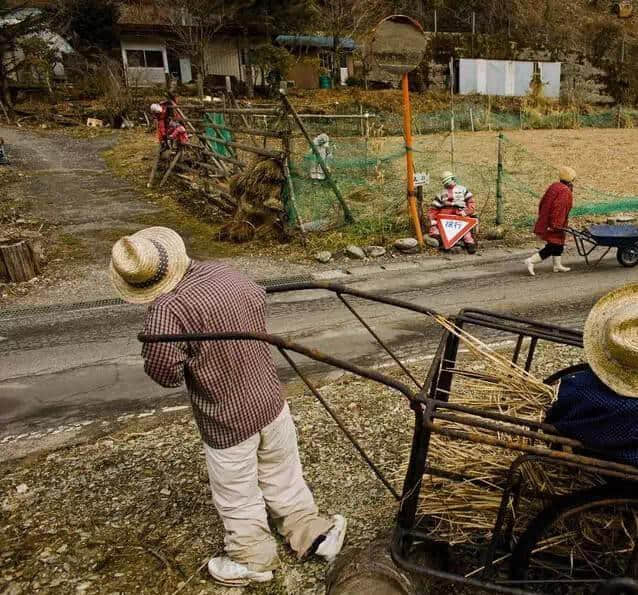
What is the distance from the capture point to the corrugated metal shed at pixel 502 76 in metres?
32.3

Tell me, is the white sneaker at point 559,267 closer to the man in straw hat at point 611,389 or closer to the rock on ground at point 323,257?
the rock on ground at point 323,257

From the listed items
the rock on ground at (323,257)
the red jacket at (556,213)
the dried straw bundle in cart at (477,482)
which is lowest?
the rock on ground at (323,257)

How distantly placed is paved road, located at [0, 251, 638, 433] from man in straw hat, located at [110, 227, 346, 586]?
2351 mm

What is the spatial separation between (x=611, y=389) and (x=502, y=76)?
34365mm

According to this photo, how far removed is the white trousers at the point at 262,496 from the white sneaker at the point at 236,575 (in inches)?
1.1

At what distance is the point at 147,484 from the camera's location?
3863 mm

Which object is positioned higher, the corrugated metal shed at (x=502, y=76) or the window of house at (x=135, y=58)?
the window of house at (x=135, y=58)

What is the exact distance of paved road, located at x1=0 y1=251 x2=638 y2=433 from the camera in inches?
206

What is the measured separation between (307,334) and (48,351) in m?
2.85

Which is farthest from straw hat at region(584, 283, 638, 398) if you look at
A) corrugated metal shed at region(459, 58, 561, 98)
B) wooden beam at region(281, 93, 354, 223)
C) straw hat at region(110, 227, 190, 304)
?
corrugated metal shed at region(459, 58, 561, 98)

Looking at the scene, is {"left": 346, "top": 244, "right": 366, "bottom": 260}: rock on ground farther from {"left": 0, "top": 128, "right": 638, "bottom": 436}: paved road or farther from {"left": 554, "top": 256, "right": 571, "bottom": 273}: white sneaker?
{"left": 554, "top": 256, "right": 571, "bottom": 273}: white sneaker

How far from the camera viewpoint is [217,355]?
8.75 ft

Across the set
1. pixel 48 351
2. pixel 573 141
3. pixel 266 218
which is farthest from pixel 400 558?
pixel 573 141

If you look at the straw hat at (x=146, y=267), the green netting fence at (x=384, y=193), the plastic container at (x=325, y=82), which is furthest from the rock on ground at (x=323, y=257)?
the plastic container at (x=325, y=82)
